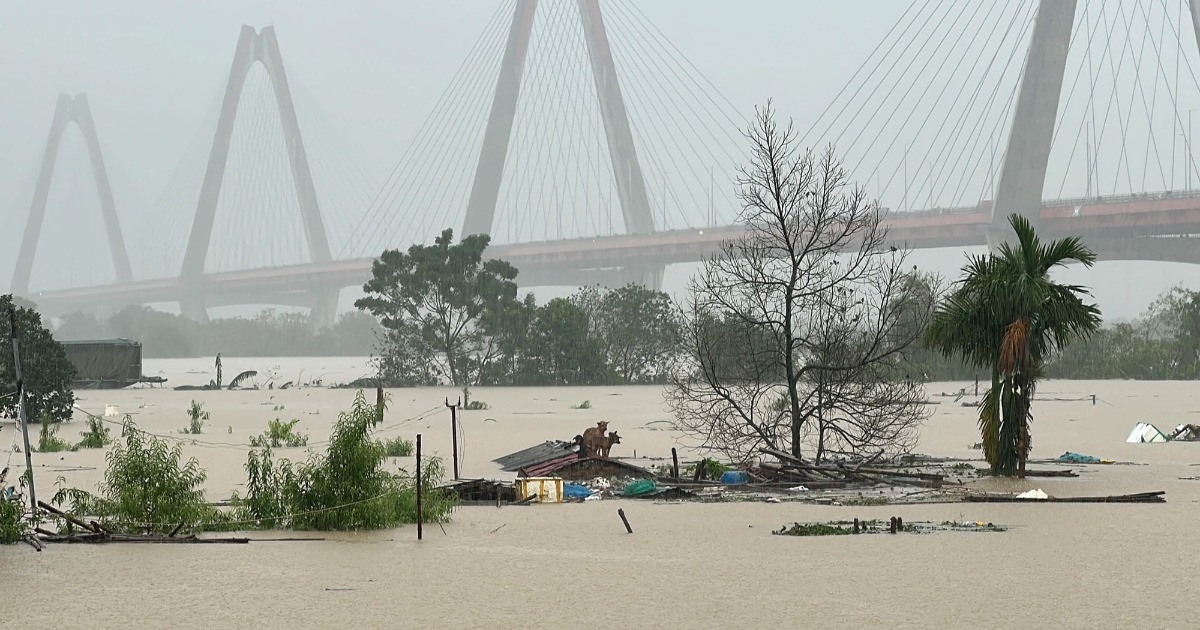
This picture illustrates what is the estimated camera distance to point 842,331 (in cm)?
1972

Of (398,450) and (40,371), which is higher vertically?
(40,371)

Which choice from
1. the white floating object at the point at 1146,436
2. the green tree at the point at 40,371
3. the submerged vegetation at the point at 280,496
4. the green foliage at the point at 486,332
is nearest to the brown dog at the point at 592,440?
the submerged vegetation at the point at 280,496

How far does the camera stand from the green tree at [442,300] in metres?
55.1

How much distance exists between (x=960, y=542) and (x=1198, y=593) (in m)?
2.78

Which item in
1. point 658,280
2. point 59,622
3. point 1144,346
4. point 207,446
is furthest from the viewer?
point 658,280

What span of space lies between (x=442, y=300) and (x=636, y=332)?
785 centimetres

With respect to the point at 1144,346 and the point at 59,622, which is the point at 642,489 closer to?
the point at 59,622

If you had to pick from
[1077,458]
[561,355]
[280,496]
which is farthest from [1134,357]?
[280,496]

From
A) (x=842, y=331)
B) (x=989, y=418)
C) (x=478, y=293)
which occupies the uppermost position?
(x=478, y=293)

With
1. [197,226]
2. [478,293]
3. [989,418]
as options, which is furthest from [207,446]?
[197,226]

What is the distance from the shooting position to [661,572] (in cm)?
1252

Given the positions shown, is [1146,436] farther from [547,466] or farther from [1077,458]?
[547,466]

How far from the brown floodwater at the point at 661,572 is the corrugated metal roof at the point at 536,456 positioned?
288 centimetres

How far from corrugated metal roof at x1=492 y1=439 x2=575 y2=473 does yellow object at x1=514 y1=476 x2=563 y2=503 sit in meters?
2.30
